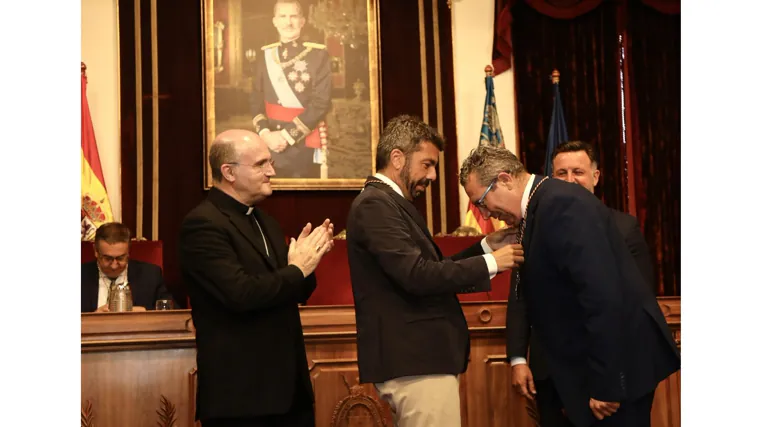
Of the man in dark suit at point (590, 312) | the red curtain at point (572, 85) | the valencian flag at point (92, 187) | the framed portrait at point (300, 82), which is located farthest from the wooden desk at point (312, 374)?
the red curtain at point (572, 85)

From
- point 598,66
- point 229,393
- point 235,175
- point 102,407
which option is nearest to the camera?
point 229,393

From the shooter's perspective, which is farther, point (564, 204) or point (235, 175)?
point (235, 175)

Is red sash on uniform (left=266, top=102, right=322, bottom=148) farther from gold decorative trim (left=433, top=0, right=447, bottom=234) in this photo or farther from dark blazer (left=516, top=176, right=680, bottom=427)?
dark blazer (left=516, top=176, right=680, bottom=427)

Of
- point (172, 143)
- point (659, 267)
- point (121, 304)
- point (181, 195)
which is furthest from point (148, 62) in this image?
point (659, 267)

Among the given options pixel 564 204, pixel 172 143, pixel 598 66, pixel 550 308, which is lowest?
pixel 550 308

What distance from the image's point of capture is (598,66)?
7371 mm

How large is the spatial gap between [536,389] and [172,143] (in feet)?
14.9

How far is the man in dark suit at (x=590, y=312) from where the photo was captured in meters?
2.34

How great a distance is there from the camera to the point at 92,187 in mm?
6266

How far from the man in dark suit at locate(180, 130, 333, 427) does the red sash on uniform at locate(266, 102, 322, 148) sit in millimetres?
4096

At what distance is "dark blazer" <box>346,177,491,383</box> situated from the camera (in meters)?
2.66

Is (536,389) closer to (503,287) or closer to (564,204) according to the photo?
(564,204)

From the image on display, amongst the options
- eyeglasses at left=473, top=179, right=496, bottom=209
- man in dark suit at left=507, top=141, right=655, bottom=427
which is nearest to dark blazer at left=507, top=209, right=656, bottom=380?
man in dark suit at left=507, top=141, right=655, bottom=427

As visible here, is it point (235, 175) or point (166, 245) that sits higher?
point (235, 175)
